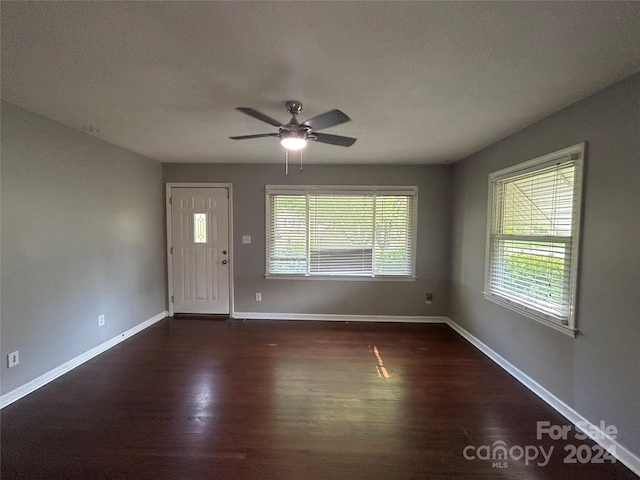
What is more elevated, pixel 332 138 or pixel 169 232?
pixel 332 138

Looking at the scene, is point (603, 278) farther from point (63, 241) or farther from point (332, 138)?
point (63, 241)

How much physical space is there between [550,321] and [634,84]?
171 cm

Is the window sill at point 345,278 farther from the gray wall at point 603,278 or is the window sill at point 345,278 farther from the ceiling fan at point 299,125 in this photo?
the ceiling fan at point 299,125

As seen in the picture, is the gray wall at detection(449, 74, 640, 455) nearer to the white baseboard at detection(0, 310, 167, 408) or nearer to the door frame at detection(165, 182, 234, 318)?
the door frame at detection(165, 182, 234, 318)

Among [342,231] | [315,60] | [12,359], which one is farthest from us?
[342,231]

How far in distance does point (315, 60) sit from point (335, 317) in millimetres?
3438

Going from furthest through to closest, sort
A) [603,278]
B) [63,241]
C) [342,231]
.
A: 1. [342,231]
2. [63,241]
3. [603,278]

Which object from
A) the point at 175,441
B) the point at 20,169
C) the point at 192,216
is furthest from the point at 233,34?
the point at 192,216

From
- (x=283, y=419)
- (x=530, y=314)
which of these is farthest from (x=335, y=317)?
(x=530, y=314)

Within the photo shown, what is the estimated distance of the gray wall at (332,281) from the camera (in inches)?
163

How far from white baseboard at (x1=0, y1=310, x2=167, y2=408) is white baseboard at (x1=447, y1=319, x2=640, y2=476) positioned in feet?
13.9

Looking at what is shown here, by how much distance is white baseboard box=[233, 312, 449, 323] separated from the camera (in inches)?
166

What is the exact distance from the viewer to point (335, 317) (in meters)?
4.23

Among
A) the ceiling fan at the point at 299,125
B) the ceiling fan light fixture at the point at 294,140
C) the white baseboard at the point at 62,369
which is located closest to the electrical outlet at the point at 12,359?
the white baseboard at the point at 62,369
